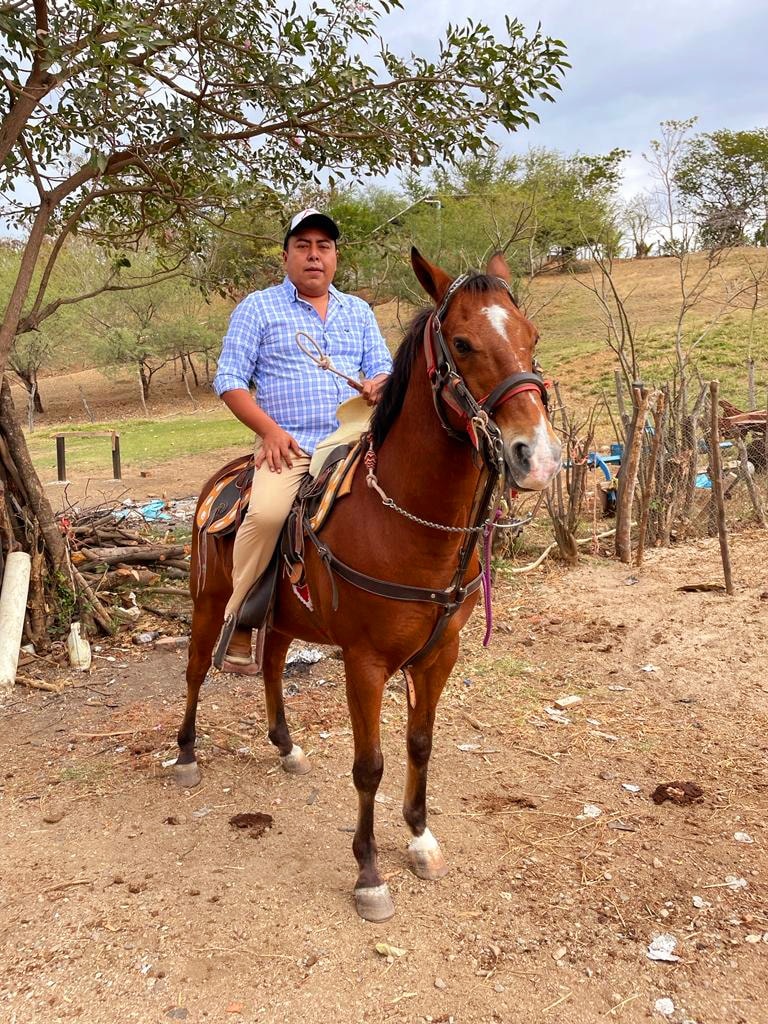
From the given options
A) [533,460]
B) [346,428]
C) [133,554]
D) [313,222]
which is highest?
[313,222]

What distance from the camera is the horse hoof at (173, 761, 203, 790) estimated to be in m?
3.91

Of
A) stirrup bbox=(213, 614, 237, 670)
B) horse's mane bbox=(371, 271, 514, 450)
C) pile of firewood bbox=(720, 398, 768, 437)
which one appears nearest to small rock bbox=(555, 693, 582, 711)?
stirrup bbox=(213, 614, 237, 670)

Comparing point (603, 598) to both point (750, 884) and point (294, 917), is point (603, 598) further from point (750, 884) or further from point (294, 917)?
point (294, 917)

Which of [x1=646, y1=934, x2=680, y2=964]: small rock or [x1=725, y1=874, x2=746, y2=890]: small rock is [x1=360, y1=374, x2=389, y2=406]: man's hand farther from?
[x1=725, y1=874, x2=746, y2=890]: small rock

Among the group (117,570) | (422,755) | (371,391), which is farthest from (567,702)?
(117,570)

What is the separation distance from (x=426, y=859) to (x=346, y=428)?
6.59 ft

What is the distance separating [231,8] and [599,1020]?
645 cm

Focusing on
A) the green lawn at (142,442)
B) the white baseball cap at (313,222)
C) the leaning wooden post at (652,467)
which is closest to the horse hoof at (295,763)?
the white baseball cap at (313,222)

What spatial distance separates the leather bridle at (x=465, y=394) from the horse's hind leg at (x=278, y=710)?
2.16 meters

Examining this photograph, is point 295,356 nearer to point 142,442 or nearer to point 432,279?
point 432,279

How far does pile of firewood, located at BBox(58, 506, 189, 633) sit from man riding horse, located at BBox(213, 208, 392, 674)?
3.24 m

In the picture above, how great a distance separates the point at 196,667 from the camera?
3.99m

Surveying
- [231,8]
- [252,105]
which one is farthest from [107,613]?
[231,8]

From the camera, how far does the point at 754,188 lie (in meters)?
38.8
